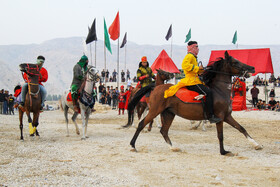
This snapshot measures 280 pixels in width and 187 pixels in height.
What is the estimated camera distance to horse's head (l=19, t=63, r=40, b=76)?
9875mm

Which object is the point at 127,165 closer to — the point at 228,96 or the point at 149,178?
the point at 149,178

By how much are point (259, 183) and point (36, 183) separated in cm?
364

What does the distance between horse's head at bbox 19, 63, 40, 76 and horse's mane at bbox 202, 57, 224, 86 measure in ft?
17.8

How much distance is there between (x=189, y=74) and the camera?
8.02 meters

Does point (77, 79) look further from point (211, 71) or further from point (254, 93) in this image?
point (254, 93)

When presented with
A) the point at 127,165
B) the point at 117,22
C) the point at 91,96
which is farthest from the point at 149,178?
the point at 117,22


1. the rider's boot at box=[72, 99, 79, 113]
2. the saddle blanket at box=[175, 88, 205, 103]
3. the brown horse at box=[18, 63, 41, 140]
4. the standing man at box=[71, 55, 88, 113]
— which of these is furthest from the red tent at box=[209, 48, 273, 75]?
the saddle blanket at box=[175, 88, 205, 103]

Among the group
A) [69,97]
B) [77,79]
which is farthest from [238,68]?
[69,97]

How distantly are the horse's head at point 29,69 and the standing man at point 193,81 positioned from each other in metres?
4.61

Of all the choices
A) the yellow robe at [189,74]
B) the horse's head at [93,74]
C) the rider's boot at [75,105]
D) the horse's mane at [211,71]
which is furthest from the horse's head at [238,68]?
the rider's boot at [75,105]

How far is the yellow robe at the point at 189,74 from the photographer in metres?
7.88

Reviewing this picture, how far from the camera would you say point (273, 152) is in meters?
7.91

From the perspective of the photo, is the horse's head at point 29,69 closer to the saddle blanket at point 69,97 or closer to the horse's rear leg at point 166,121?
the saddle blanket at point 69,97

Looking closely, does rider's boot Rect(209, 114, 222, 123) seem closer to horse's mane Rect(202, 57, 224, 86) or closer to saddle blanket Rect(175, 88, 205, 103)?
saddle blanket Rect(175, 88, 205, 103)
